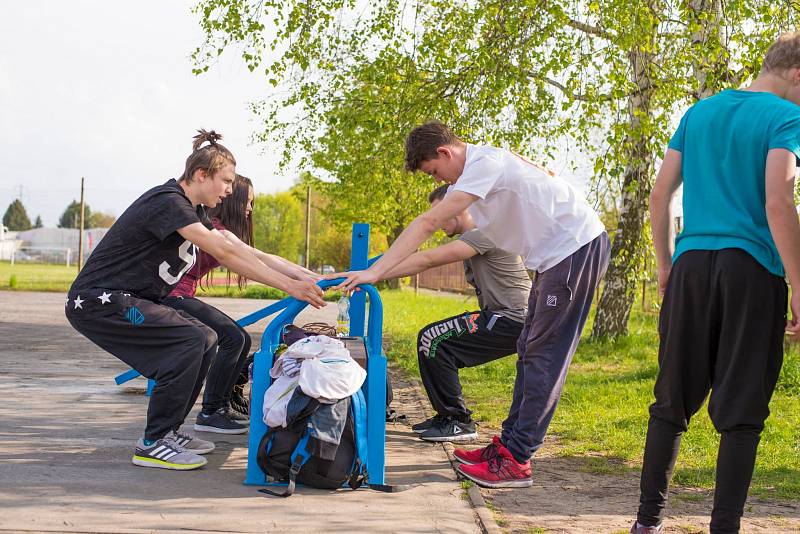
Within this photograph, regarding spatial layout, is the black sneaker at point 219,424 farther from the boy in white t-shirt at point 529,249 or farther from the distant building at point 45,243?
the distant building at point 45,243

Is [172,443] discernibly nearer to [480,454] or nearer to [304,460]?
[304,460]

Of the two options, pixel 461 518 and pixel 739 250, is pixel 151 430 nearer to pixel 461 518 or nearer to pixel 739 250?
pixel 461 518

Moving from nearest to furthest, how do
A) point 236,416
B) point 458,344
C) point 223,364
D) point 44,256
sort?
point 458,344
point 223,364
point 236,416
point 44,256

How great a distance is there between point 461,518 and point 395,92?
9587mm

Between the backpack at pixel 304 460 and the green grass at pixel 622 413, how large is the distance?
1617 mm

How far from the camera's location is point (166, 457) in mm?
4746

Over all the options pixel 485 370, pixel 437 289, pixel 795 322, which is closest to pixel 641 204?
pixel 485 370

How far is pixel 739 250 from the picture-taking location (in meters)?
3.32

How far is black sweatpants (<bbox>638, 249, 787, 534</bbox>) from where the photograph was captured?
3277mm

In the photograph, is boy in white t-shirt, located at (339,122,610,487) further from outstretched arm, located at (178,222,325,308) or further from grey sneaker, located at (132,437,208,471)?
grey sneaker, located at (132,437,208,471)

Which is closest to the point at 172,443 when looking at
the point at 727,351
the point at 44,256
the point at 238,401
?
the point at 238,401

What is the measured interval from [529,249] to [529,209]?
0.23 m

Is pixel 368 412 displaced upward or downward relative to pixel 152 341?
downward

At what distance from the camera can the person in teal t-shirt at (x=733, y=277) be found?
3.27 meters
